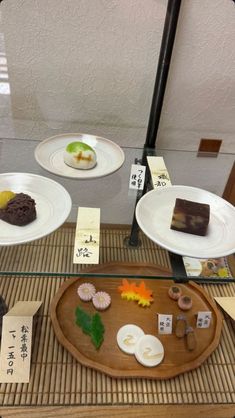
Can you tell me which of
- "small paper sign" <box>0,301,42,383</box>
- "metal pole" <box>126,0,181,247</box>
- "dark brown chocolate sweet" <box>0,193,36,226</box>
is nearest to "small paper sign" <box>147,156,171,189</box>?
"metal pole" <box>126,0,181,247</box>

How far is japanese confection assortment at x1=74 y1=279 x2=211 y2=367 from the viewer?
72cm

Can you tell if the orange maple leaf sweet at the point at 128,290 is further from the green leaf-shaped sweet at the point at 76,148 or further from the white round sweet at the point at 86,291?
the green leaf-shaped sweet at the point at 76,148

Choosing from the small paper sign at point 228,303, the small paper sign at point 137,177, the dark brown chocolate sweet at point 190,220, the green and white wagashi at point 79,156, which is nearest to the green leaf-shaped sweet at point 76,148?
the green and white wagashi at point 79,156

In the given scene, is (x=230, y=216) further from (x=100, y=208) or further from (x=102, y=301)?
(x=102, y=301)

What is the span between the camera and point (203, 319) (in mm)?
764

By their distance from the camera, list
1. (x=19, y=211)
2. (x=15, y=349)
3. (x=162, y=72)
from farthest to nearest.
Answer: (x=162, y=72)
(x=15, y=349)
(x=19, y=211)

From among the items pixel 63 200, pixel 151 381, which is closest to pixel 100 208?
pixel 63 200

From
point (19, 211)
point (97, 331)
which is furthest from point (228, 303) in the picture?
point (19, 211)

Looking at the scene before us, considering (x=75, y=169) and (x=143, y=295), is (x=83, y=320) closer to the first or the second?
(x=143, y=295)

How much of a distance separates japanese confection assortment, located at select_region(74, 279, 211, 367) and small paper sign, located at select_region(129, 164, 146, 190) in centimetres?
25

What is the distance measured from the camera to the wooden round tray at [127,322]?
0.69 m

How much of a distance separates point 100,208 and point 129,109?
0.32 meters

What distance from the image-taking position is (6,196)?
572 mm

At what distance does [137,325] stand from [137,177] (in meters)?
0.33
